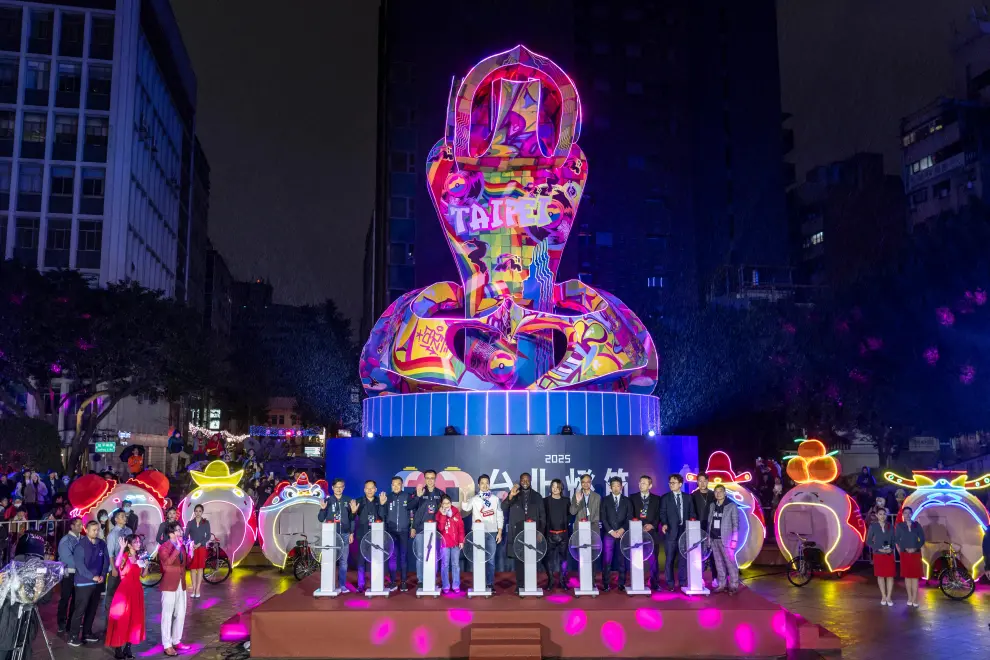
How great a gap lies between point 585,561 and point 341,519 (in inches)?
147

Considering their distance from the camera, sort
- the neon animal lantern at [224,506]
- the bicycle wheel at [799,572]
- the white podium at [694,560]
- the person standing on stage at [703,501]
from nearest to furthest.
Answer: the white podium at [694,560], the person standing on stage at [703,501], the bicycle wheel at [799,572], the neon animal lantern at [224,506]

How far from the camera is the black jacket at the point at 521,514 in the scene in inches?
528

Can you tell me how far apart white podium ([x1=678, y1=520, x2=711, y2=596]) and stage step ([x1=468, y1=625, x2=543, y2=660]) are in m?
2.44

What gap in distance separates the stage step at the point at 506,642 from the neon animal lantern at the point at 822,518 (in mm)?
8389

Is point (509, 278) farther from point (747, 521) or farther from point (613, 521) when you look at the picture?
point (613, 521)

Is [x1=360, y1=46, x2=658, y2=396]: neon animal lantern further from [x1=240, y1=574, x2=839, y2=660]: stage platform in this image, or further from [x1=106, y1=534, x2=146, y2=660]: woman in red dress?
[x1=106, y1=534, x2=146, y2=660]: woman in red dress

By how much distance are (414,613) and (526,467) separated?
594cm

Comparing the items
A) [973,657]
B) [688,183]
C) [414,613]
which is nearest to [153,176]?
[688,183]

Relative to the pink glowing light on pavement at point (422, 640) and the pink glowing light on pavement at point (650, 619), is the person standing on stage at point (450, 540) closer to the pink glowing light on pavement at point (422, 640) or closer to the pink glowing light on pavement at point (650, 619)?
the pink glowing light on pavement at point (422, 640)

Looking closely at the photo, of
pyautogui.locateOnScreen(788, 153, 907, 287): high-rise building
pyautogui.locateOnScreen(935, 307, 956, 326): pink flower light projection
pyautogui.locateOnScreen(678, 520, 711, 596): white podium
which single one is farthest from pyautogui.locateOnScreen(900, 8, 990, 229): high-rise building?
pyautogui.locateOnScreen(678, 520, 711, 596): white podium

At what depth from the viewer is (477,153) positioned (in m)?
21.1

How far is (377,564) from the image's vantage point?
13.0 meters

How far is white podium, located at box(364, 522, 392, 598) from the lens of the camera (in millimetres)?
12922

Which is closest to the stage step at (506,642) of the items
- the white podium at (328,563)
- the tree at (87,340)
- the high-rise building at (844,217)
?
the white podium at (328,563)
